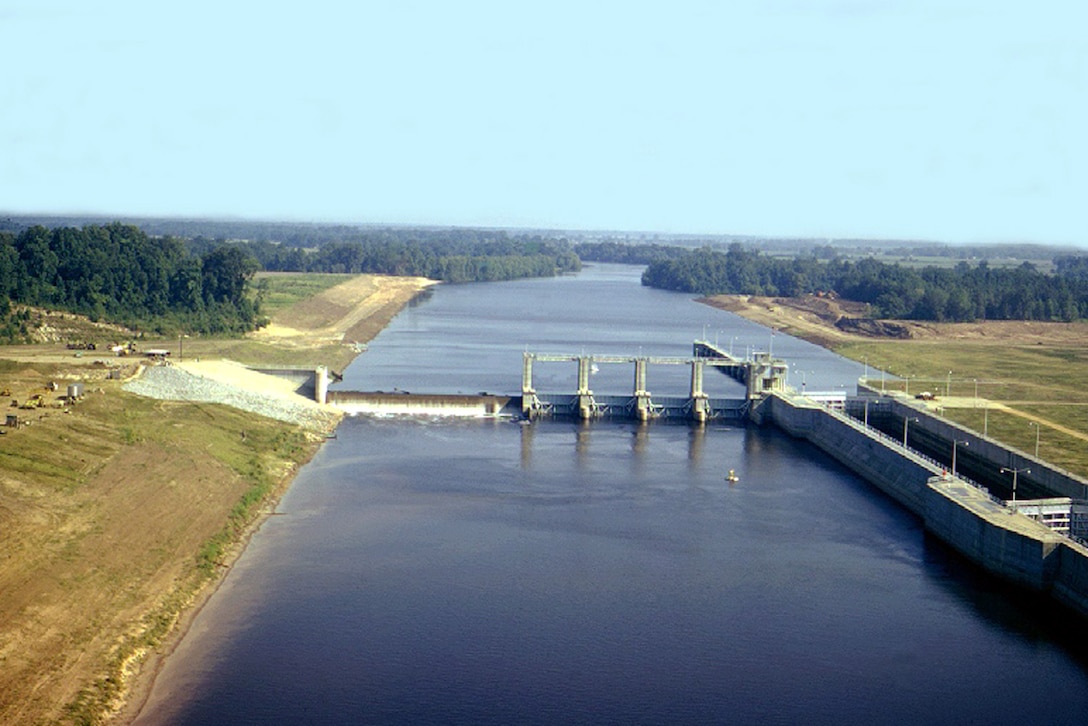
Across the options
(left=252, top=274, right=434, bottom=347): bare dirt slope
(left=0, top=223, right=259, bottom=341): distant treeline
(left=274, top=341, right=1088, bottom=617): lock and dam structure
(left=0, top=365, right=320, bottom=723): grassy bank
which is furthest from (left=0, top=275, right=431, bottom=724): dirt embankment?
(left=252, top=274, right=434, bottom=347): bare dirt slope

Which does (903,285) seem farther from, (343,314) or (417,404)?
(417,404)

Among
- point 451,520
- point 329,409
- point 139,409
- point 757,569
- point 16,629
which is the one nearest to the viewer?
point 16,629

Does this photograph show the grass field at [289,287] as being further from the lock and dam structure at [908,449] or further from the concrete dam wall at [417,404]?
the concrete dam wall at [417,404]

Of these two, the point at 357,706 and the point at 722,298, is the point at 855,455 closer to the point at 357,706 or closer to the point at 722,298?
the point at 357,706

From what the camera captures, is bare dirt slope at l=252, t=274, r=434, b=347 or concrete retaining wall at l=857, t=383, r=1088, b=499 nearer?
concrete retaining wall at l=857, t=383, r=1088, b=499

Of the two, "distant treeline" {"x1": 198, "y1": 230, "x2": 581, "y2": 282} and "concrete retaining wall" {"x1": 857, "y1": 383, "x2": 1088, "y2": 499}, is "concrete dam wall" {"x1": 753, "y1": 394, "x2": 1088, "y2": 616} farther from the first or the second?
"distant treeline" {"x1": 198, "y1": 230, "x2": 581, "y2": 282}

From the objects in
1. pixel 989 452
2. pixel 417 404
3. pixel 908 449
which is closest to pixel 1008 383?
pixel 989 452

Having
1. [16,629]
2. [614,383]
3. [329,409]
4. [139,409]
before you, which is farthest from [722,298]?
[16,629]
